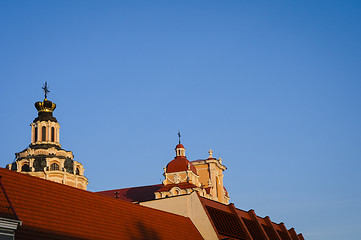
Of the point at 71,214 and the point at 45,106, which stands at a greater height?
the point at 45,106

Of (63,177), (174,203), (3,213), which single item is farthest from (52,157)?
(3,213)

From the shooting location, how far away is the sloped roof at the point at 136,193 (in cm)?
9231

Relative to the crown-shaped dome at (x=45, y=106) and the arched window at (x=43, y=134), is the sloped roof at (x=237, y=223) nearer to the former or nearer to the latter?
the arched window at (x=43, y=134)

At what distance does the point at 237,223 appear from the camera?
1959 inches

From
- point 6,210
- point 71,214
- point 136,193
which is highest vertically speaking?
point 136,193

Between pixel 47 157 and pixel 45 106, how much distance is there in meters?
11.2

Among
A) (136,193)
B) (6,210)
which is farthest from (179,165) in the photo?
(6,210)

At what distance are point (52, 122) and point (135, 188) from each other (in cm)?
1827

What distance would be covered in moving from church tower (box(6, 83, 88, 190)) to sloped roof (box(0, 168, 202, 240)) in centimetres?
4794

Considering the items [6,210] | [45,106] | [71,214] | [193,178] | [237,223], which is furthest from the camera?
[45,106]

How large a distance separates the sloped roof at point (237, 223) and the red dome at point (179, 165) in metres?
27.1

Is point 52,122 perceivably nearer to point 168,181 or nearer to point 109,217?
point 168,181

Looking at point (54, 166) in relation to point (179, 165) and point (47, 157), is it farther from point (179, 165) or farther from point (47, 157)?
point (179, 165)

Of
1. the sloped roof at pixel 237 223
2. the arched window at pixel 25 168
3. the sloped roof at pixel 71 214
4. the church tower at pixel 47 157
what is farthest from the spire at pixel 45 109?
the sloped roof at pixel 71 214
